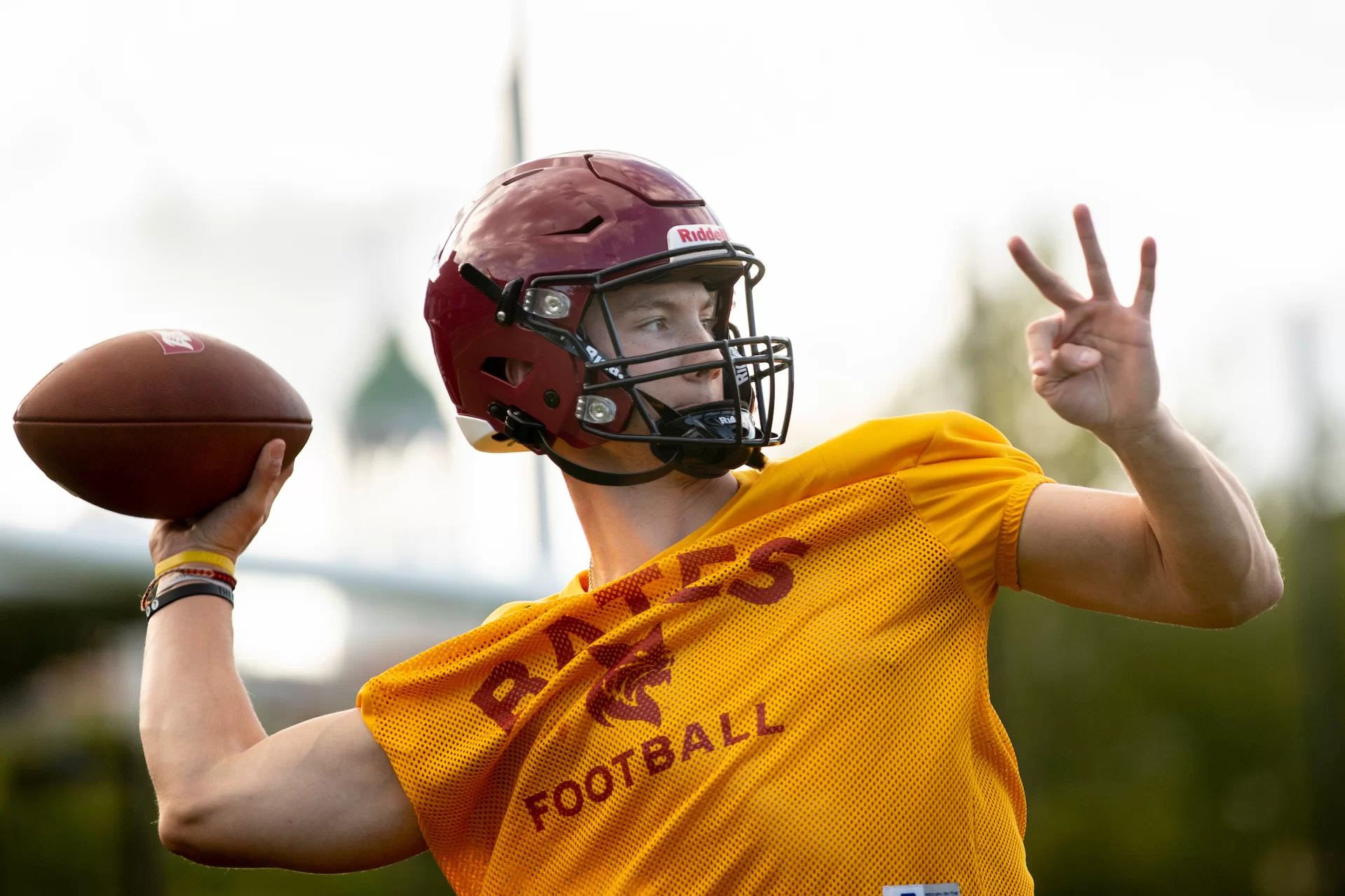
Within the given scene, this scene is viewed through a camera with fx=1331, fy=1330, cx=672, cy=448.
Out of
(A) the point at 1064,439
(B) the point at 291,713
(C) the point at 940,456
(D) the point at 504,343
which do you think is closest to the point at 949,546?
(C) the point at 940,456

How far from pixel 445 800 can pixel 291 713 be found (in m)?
9.96

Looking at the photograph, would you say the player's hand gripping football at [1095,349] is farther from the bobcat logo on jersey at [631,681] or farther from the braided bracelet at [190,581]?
the braided bracelet at [190,581]

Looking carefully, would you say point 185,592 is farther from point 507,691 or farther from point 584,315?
point 584,315

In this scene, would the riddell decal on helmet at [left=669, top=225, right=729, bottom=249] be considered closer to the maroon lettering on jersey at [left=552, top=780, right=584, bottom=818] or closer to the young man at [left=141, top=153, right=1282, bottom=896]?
the young man at [left=141, top=153, right=1282, bottom=896]

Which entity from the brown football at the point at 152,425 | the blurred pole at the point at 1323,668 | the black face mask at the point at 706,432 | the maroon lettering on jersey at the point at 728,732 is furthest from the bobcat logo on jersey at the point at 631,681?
the blurred pole at the point at 1323,668

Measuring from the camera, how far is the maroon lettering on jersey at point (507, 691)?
227 centimetres

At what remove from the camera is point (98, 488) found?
2.71 m

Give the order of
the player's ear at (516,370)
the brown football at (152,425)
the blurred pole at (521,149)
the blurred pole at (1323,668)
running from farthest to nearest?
the blurred pole at (1323,668) → the blurred pole at (521,149) → the brown football at (152,425) → the player's ear at (516,370)

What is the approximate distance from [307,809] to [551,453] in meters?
0.78

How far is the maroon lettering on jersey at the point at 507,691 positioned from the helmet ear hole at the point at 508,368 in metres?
0.55

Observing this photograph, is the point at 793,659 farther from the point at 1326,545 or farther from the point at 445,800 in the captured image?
the point at 1326,545

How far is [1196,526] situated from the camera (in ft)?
6.29

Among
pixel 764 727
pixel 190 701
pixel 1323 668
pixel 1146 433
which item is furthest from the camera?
pixel 1323 668

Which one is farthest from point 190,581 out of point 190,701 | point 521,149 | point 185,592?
point 521,149
